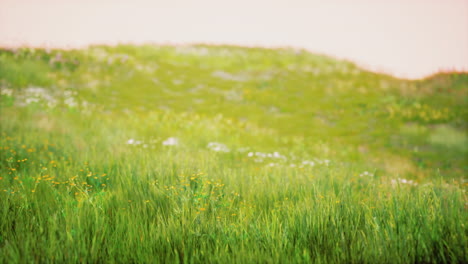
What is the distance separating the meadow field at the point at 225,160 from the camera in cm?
233

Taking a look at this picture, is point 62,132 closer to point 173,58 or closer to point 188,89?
point 188,89

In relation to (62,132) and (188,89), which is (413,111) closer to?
(188,89)

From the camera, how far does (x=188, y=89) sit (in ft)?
64.1

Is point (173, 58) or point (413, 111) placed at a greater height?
point (173, 58)

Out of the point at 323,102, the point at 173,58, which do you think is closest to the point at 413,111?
the point at 323,102

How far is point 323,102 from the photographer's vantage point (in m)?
17.3

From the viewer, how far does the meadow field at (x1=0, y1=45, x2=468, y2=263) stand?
2.33 m

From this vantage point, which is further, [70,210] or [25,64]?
[25,64]

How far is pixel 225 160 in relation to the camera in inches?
246

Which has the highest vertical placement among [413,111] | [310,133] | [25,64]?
[25,64]

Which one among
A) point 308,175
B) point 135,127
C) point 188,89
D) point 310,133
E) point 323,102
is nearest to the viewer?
point 308,175

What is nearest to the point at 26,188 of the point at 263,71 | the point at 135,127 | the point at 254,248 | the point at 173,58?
the point at 254,248

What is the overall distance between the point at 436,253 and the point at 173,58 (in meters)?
27.8

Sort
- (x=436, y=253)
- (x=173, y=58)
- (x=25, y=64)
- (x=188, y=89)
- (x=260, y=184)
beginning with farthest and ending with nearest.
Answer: (x=173, y=58) < (x=188, y=89) < (x=25, y=64) < (x=260, y=184) < (x=436, y=253)
